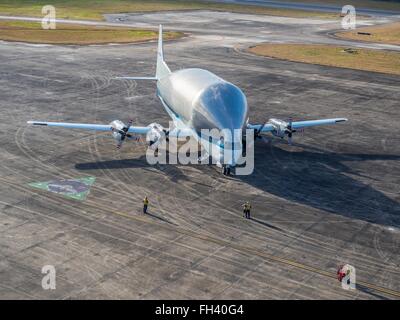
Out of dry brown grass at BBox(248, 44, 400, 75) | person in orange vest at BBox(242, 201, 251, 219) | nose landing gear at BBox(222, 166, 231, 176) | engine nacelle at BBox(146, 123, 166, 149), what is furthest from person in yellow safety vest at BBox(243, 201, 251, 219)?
dry brown grass at BBox(248, 44, 400, 75)

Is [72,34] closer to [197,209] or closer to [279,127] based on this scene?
[279,127]

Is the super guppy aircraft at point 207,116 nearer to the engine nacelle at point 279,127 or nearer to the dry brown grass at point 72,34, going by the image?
the engine nacelle at point 279,127


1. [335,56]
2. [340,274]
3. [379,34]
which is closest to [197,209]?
[340,274]

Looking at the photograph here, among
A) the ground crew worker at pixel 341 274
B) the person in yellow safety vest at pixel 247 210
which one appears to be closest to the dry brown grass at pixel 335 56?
the person in yellow safety vest at pixel 247 210

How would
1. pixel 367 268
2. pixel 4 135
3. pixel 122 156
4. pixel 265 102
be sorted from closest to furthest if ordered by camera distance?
pixel 367 268, pixel 122 156, pixel 4 135, pixel 265 102

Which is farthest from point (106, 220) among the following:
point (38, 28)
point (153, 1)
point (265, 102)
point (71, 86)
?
point (153, 1)
